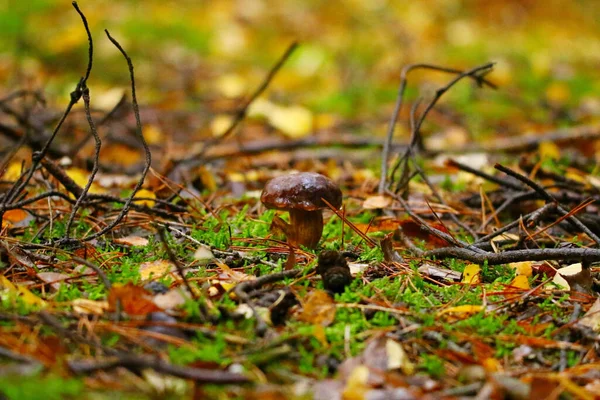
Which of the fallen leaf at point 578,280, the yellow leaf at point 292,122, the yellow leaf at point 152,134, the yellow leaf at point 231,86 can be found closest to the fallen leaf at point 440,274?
the fallen leaf at point 578,280

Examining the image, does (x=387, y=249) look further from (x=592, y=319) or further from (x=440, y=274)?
(x=592, y=319)

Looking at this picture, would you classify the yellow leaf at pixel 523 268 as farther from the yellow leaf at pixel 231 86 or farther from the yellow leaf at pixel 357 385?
the yellow leaf at pixel 231 86

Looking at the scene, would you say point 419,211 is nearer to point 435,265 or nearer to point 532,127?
point 435,265

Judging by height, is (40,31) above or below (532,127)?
above

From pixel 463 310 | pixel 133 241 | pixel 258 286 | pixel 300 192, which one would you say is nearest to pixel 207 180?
pixel 133 241

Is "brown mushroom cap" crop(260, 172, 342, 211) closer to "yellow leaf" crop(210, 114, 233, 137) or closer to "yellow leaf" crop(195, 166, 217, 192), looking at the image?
"yellow leaf" crop(195, 166, 217, 192)

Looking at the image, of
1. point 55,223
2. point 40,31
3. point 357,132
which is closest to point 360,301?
point 55,223
